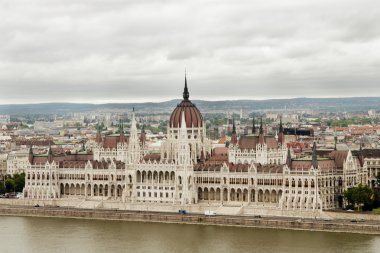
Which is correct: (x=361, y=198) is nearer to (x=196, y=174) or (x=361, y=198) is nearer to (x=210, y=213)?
(x=210, y=213)

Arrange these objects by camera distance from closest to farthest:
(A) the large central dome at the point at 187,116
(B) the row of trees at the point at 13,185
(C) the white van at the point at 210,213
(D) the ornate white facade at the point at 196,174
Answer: (D) the ornate white facade at the point at 196,174, (C) the white van at the point at 210,213, (A) the large central dome at the point at 187,116, (B) the row of trees at the point at 13,185

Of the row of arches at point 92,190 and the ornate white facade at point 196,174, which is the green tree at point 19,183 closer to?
the ornate white facade at point 196,174

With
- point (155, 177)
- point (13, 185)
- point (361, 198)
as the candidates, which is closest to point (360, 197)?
point (361, 198)

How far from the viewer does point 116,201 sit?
98750 millimetres

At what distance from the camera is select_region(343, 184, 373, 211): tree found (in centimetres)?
8638

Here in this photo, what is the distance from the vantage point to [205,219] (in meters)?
88.5

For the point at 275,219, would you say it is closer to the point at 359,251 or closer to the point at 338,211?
the point at 338,211

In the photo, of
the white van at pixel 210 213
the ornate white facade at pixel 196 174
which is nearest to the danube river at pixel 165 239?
the white van at pixel 210 213

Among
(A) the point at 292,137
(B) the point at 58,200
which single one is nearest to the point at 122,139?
(B) the point at 58,200

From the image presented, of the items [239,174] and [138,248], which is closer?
[138,248]

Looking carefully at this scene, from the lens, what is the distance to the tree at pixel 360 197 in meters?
86.4

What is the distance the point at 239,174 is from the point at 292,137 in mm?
72862

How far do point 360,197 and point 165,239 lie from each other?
63.3 ft

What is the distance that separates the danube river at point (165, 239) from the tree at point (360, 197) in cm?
734
